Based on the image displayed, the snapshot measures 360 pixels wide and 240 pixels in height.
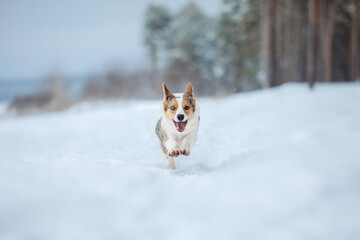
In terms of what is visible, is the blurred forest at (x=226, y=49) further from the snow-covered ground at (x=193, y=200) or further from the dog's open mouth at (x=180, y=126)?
the snow-covered ground at (x=193, y=200)

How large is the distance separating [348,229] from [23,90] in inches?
704

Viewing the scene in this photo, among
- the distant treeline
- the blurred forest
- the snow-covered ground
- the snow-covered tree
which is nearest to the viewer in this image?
the snow-covered ground

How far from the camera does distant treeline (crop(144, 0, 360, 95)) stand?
58.9 feet

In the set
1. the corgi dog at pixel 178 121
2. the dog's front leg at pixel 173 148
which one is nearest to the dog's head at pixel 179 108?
the corgi dog at pixel 178 121

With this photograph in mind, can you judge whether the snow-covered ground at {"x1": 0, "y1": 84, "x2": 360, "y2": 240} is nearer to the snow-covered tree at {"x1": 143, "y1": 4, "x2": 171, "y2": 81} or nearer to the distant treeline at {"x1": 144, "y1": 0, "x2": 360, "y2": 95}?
the distant treeline at {"x1": 144, "y1": 0, "x2": 360, "y2": 95}

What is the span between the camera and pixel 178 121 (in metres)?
2.93

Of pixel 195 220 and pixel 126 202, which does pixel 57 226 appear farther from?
pixel 195 220

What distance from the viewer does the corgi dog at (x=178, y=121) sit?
2961 mm

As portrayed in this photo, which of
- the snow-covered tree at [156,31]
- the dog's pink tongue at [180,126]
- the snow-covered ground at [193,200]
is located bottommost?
the snow-covered ground at [193,200]

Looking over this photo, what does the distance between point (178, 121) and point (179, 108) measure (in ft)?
0.45

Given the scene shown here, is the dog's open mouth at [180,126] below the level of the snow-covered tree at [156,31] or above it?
below

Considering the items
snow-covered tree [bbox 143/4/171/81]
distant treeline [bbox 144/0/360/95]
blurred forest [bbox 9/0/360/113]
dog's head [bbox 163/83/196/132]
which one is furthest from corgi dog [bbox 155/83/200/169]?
snow-covered tree [bbox 143/4/171/81]

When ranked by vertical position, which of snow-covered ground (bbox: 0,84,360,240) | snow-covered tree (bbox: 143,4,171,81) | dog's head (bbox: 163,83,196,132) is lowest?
snow-covered ground (bbox: 0,84,360,240)

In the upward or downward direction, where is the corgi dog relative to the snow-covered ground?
upward
